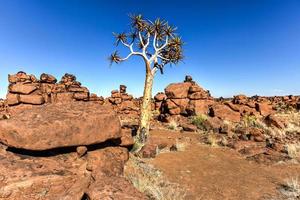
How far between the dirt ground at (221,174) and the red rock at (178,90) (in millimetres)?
14653

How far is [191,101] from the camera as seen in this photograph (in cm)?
2752

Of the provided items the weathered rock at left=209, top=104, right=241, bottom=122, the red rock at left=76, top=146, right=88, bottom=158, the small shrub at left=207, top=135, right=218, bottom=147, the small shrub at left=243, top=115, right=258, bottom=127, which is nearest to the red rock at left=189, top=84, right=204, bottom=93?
the weathered rock at left=209, top=104, right=241, bottom=122

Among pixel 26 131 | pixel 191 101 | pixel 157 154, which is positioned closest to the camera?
pixel 26 131

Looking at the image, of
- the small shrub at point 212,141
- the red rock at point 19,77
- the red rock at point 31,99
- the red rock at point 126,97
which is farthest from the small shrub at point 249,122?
the red rock at point 19,77

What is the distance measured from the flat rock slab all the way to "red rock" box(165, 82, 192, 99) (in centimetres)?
1958

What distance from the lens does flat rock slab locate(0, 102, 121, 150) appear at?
6742mm

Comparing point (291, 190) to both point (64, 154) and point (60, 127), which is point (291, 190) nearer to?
point (64, 154)

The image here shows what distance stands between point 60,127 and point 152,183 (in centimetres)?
334

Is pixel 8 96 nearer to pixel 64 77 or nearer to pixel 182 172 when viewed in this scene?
pixel 64 77

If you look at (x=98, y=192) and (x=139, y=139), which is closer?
(x=98, y=192)

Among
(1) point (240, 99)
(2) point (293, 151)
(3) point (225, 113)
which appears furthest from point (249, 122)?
(2) point (293, 151)

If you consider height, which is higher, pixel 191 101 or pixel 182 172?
pixel 191 101

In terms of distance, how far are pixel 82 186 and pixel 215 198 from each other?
13.8 ft

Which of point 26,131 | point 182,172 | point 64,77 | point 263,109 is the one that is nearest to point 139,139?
point 182,172
